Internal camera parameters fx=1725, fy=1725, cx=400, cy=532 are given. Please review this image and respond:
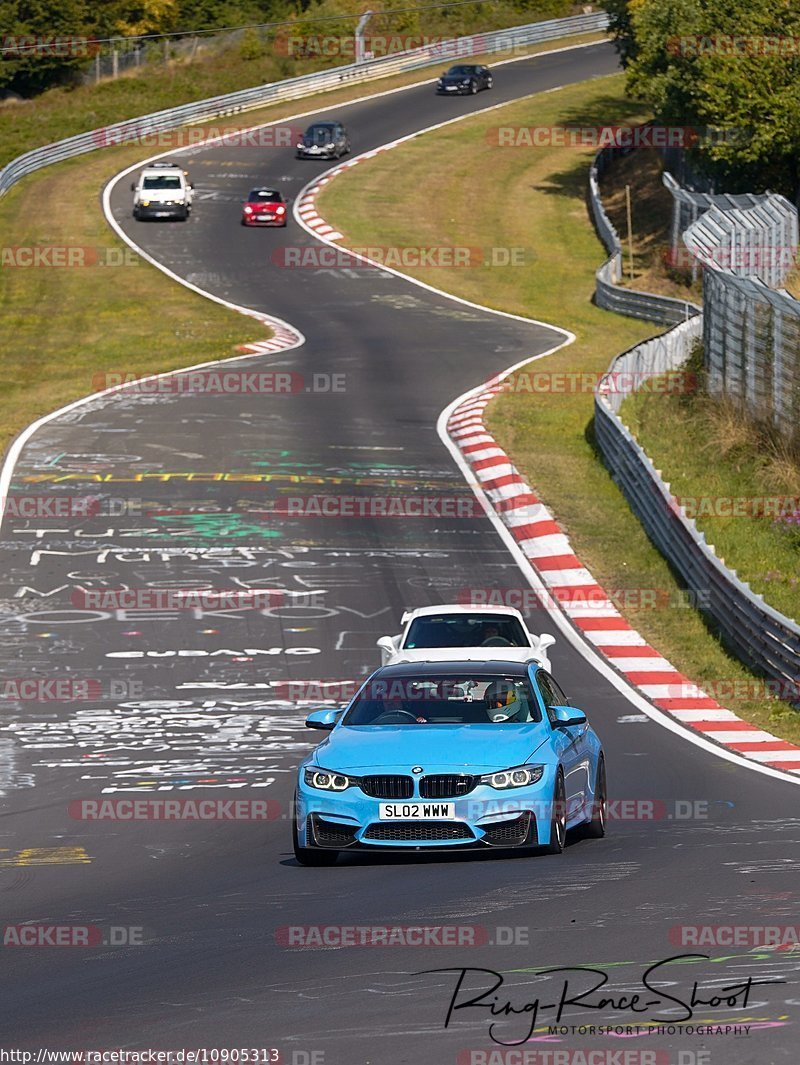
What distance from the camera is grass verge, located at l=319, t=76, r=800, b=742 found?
22.3 meters

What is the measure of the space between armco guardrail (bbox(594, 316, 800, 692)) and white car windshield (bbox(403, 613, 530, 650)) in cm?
295

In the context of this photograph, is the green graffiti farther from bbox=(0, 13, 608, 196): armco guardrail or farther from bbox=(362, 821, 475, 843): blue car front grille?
bbox=(0, 13, 608, 196): armco guardrail

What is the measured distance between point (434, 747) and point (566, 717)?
1.14 m

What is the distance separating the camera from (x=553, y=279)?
54.8 meters

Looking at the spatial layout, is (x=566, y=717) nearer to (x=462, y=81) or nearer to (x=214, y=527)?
(x=214, y=527)

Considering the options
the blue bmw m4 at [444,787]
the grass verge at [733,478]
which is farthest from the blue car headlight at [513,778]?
the grass verge at [733,478]

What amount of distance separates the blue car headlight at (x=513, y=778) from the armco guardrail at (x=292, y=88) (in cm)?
5876

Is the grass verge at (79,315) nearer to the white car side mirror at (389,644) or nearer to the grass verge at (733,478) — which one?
the grass verge at (733,478)

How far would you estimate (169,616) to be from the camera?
21.8 meters

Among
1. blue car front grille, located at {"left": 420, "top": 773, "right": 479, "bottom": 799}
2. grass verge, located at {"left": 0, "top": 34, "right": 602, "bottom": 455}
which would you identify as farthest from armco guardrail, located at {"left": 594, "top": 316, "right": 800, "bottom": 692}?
A: grass verge, located at {"left": 0, "top": 34, "right": 602, "bottom": 455}

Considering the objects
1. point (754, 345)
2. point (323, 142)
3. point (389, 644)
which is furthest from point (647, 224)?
point (389, 644)

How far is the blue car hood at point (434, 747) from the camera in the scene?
11.3m

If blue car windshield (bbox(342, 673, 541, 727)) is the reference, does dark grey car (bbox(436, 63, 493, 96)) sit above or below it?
below

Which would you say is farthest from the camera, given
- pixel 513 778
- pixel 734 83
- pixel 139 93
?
pixel 139 93
